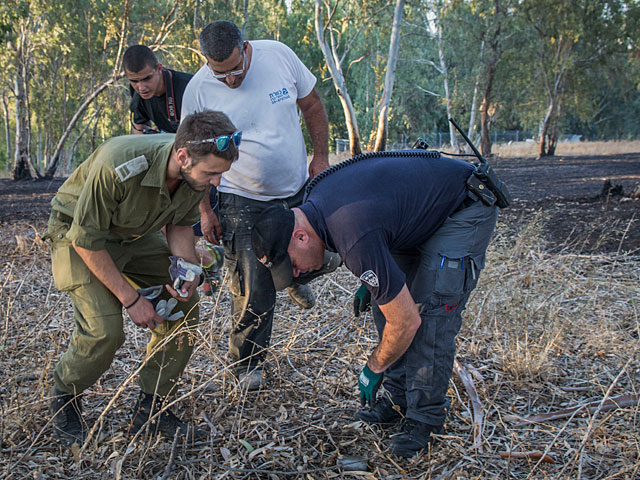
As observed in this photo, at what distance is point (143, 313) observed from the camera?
275 centimetres

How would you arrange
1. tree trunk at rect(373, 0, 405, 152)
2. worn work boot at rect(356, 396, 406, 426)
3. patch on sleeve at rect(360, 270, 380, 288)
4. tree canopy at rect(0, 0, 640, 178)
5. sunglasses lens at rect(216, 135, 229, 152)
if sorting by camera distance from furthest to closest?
tree canopy at rect(0, 0, 640, 178)
tree trunk at rect(373, 0, 405, 152)
worn work boot at rect(356, 396, 406, 426)
sunglasses lens at rect(216, 135, 229, 152)
patch on sleeve at rect(360, 270, 380, 288)

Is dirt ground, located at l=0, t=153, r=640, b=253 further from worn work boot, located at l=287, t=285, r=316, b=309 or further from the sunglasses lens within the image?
the sunglasses lens

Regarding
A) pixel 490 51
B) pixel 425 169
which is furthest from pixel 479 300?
pixel 490 51

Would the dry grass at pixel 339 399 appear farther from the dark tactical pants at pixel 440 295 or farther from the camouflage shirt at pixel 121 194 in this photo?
the camouflage shirt at pixel 121 194

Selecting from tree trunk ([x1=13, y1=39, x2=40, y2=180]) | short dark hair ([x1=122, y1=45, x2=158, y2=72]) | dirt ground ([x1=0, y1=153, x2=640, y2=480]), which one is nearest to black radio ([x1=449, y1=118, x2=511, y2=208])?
dirt ground ([x1=0, y1=153, x2=640, y2=480])

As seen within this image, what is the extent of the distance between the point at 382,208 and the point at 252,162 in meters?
1.32

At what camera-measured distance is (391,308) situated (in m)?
2.45

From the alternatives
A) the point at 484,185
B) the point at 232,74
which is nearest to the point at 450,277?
the point at 484,185

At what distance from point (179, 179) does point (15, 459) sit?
152 cm

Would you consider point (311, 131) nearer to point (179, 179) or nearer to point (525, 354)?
point (179, 179)

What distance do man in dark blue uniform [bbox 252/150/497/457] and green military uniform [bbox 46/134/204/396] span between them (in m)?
0.57

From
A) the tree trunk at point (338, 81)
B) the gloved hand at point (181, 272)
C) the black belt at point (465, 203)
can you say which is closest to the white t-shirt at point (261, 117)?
the gloved hand at point (181, 272)

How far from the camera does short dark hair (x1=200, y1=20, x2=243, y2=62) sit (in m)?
3.28

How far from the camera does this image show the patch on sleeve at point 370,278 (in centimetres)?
233
